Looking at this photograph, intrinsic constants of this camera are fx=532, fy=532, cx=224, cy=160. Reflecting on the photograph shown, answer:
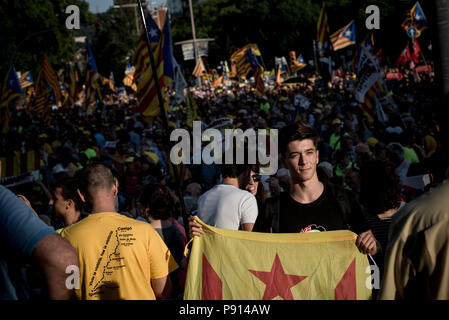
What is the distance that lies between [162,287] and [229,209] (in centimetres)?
92

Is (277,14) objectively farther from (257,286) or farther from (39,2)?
(257,286)

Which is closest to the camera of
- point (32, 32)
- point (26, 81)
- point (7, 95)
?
point (7, 95)

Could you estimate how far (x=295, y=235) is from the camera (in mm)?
3111

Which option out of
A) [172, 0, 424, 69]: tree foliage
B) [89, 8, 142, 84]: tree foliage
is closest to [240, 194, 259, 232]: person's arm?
[172, 0, 424, 69]: tree foliage

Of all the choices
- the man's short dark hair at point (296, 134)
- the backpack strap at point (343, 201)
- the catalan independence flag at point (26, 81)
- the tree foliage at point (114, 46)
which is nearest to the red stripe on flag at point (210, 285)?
the backpack strap at point (343, 201)

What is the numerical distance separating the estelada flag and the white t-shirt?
782 mm

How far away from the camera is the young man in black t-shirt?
340cm

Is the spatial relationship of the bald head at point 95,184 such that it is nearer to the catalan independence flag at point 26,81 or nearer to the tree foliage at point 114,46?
the catalan independence flag at point 26,81

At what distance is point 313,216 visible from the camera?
3.45m

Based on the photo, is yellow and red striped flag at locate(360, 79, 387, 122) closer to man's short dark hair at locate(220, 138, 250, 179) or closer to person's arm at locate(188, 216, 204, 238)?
man's short dark hair at locate(220, 138, 250, 179)

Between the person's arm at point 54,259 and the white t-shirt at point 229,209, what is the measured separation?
2053 millimetres

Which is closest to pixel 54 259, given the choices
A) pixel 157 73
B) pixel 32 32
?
pixel 157 73

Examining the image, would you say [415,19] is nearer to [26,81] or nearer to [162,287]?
[26,81]

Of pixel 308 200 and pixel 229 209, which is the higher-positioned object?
pixel 308 200
